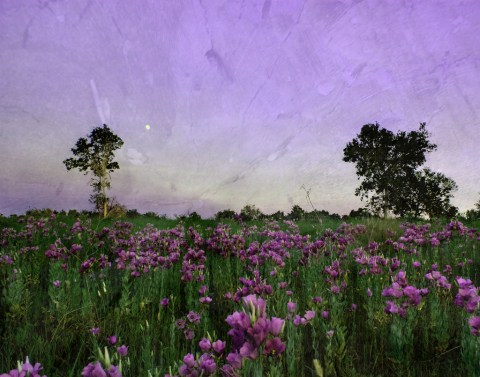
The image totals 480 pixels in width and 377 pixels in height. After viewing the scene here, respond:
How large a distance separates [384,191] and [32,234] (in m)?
40.1

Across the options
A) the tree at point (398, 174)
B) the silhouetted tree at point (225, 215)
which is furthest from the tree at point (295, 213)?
the tree at point (398, 174)

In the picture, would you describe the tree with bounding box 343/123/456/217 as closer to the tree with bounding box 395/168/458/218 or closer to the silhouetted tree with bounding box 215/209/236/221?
the tree with bounding box 395/168/458/218

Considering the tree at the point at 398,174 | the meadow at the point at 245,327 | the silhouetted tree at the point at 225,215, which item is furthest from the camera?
the tree at the point at 398,174

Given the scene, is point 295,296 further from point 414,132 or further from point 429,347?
point 414,132

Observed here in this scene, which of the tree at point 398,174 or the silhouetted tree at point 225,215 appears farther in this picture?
the tree at point 398,174

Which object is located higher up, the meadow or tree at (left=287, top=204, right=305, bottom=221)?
tree at (left=287, top=204, right=305, bottom=221)

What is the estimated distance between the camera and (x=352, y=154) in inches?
1703

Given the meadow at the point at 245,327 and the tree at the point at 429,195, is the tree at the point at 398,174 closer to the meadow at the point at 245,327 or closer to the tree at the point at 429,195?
the tree at the point at 429,195

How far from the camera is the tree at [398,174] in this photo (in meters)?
40.8

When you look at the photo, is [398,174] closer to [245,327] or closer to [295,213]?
[295,213]

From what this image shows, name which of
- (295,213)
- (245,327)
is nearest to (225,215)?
(295,213)

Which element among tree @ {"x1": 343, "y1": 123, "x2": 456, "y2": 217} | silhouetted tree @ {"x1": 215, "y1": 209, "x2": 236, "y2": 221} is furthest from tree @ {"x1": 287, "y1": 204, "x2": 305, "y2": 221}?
tree @ {"x1": 343, "y1": 123, "x2": 456, "y2": 217}

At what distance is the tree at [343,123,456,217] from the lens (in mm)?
40812

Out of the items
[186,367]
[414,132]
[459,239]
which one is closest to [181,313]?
[186,367]
